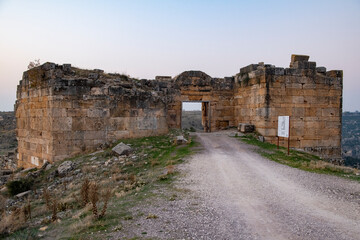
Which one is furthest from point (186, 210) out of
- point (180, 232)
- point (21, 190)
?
point (21, 190)

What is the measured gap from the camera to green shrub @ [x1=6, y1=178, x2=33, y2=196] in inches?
375

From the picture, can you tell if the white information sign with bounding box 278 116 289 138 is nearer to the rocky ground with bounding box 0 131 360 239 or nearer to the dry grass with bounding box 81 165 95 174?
the rocky ground with bounding box 0 131 360 239

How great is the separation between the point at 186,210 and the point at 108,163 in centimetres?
556

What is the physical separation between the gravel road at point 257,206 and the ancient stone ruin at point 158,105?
17.2 ft

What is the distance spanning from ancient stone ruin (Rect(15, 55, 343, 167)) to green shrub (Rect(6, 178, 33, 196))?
180 cm

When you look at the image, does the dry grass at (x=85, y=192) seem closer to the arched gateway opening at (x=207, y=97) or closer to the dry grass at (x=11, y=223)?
the dry grass at (x=11, y=223)

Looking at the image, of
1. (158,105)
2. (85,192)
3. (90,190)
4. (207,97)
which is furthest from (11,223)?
(207,97)

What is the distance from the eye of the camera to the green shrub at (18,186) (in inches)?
375

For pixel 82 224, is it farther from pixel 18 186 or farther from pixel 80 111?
pixel 80 111

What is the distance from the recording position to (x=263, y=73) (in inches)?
543

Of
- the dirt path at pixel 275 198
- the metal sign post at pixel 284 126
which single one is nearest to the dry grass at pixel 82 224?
the dirt path at pixel 275 198

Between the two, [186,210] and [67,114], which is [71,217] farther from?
[67,114]

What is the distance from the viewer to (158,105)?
1354 centimetres

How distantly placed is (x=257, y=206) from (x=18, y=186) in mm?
8500
